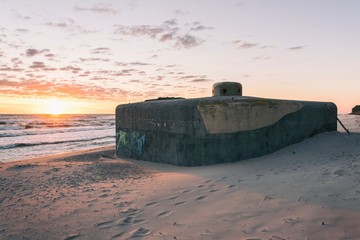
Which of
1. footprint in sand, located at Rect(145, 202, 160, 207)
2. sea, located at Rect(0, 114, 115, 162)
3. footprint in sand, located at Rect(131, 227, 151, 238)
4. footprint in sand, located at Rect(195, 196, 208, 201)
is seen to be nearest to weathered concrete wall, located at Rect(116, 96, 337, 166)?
footprint in sand, located at Rect(195, 196, 208, 201)

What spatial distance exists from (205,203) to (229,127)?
3438 mm

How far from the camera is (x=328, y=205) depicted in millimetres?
3291

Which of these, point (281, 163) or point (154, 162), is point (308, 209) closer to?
point (281, 163)

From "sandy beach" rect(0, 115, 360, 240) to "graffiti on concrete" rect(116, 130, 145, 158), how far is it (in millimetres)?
2557

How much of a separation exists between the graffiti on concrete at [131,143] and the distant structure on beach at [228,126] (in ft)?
2.18

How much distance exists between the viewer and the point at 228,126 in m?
7.34

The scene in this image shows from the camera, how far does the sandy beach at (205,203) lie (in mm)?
3127

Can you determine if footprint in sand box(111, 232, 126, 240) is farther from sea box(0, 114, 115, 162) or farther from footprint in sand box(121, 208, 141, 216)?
sea box(0, 114, 115, 162)

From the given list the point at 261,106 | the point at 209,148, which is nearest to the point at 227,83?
the point at 261,106

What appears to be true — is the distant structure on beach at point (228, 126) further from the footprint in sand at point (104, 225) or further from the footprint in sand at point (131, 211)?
the footprint in sand at point (104, 225)

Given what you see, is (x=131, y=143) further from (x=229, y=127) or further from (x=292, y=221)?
(x=292, y=221)

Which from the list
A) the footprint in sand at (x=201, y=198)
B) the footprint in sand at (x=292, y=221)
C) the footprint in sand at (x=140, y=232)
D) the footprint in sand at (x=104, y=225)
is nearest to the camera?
the footprint in sand at (x=292, y=221)

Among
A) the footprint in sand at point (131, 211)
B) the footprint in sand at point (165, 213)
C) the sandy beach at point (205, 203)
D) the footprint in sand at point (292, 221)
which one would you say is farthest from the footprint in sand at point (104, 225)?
the footprint in sand at point (292, 221)

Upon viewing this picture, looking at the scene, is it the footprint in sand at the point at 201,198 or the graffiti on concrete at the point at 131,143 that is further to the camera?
the graffiti on concrete at the point at 131,143
